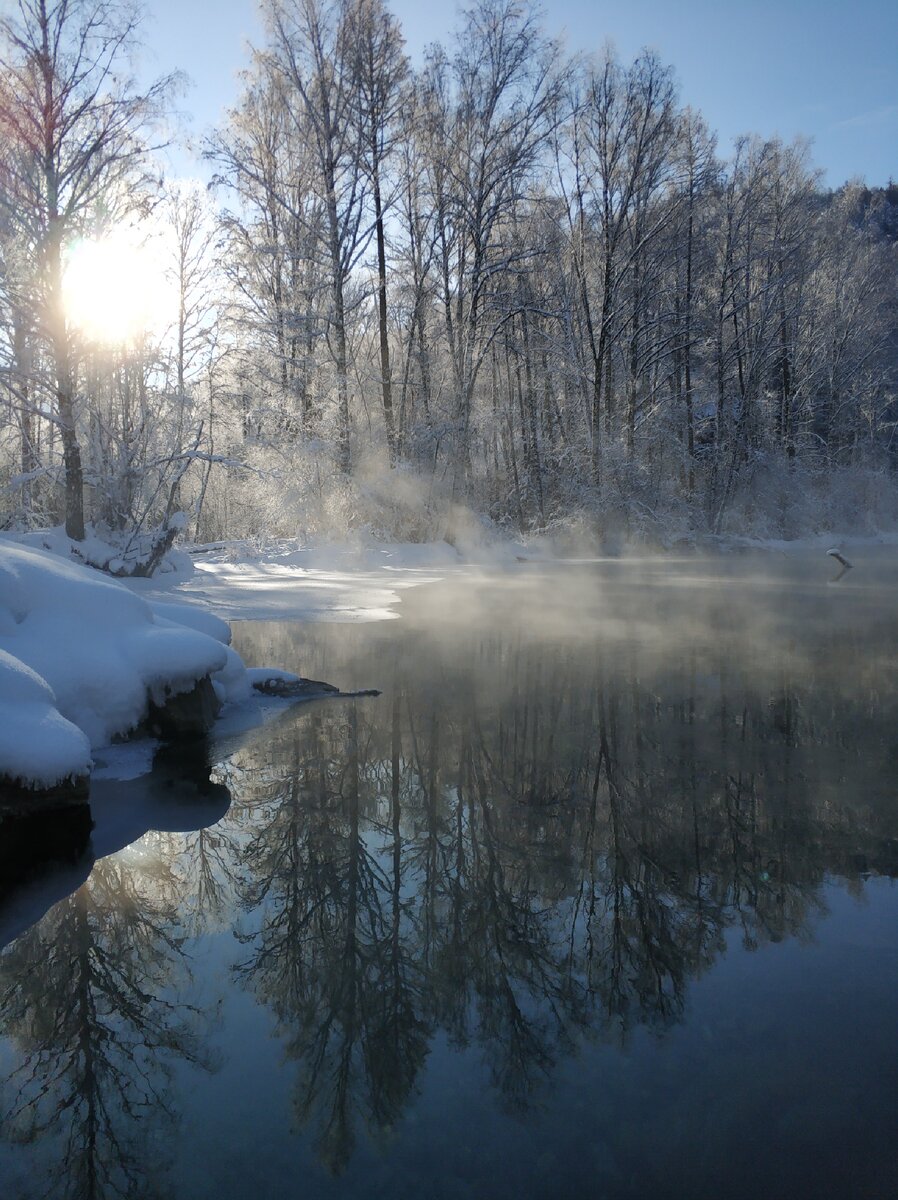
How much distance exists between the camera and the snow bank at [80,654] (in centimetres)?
401

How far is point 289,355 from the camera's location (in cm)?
1877

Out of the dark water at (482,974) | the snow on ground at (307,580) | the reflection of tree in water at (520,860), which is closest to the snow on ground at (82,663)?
the dark water at (482,974)

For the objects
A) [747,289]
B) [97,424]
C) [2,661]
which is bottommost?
[2,661]

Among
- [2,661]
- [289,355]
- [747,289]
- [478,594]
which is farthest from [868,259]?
[2,661]

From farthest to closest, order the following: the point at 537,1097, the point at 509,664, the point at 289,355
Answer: the point at 289,355
the point at 509,664
the point at 537,1097

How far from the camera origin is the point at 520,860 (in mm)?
3779

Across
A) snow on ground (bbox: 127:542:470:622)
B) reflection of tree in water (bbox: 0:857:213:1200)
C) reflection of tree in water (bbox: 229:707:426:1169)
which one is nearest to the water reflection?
reflection of tree in water (bbox: 0:857:213:1200)

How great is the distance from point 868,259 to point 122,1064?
37657 mm

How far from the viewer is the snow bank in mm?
4008

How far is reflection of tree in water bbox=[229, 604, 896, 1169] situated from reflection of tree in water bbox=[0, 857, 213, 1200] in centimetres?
38

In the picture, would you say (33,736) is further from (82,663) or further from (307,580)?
(307,580)

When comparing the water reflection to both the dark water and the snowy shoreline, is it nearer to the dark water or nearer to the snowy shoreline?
the dark water

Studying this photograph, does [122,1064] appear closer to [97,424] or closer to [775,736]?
[775,736]

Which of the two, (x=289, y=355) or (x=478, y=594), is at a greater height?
(x=289, y=355)
